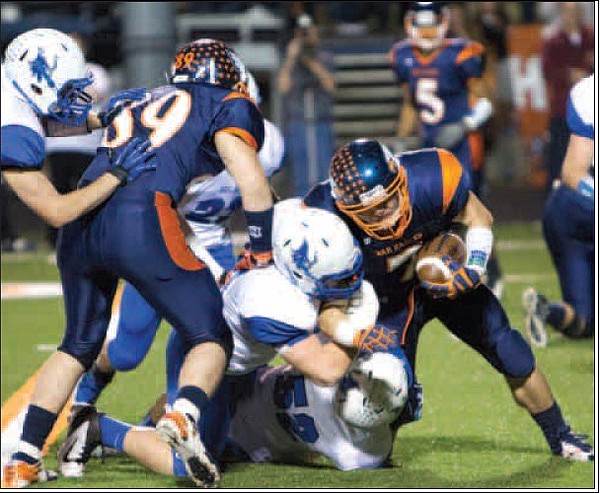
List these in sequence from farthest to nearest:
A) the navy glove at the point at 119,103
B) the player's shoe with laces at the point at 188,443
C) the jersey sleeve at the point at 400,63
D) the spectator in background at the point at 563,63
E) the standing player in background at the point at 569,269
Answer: the spectator in background at the point at 563,63
the jersey sleeve at the point at 400,63
the standing player in background at the point at 569,269
the navy glove at the point at 119,103
the player's shoe with laces at the point at 188,443

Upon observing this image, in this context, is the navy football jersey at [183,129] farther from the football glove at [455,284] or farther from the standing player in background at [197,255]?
the football glove at [455,284]

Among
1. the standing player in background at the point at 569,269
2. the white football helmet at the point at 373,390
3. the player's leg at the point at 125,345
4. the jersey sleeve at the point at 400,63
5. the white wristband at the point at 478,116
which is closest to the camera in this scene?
the white football helmet at the point at 373,390

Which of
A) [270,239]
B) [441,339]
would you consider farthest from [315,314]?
[441,339]

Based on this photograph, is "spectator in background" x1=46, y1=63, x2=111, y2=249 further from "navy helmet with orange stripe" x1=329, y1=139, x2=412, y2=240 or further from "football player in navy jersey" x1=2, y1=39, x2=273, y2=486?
"navy helmet with orange stripe" x1=329, y1=139, x2=412, y2=240

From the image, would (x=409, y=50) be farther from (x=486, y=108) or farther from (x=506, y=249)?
(x=506, y=249)

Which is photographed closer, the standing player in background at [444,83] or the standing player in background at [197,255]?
the standing player in background at [197,255]

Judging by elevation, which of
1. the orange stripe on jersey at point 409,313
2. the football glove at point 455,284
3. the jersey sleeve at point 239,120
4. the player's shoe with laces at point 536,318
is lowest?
the player's shoe with laces at point 536,318

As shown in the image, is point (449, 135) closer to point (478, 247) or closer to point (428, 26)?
point (428, 26)

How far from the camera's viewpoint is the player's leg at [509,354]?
15.7ft

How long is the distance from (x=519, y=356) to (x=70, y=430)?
143 centimetres

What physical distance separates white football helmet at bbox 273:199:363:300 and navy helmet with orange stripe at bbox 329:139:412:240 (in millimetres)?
122

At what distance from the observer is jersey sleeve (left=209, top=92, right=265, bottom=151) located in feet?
16.0

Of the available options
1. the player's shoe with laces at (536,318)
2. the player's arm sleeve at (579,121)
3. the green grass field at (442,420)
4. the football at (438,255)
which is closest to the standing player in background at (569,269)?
the player's shoe with laces at (536,318)

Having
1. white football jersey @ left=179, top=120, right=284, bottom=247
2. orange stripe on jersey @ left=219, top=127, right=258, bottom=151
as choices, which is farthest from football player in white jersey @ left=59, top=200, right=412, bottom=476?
white football jersey @ left=179, top=120, right=284, bottom=247
